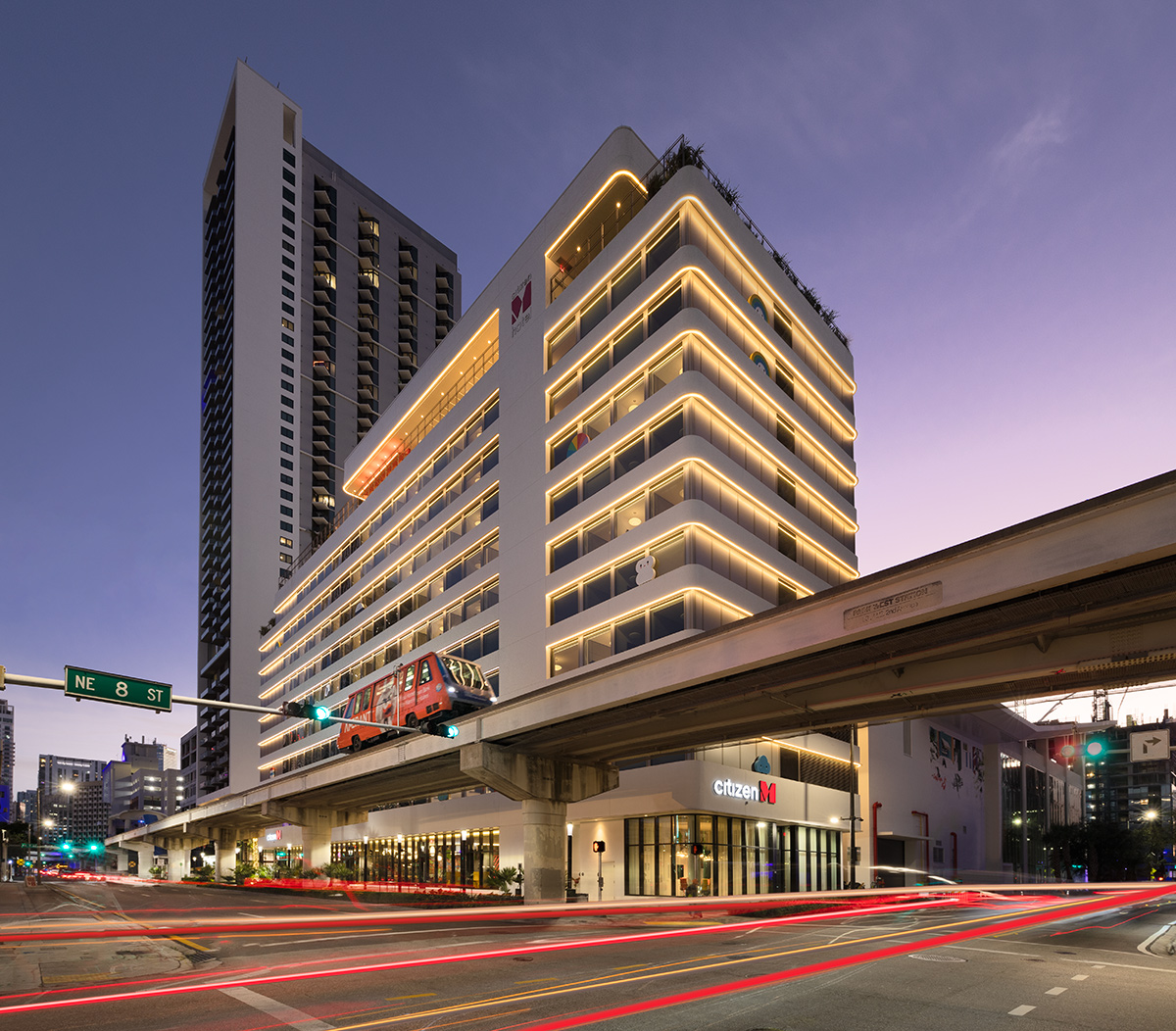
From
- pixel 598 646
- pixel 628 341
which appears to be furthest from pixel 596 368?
pixel 598 646

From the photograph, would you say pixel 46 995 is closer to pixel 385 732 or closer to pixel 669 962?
pixel 669 962

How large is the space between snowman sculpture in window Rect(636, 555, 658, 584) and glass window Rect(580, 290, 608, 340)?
13.9 metres

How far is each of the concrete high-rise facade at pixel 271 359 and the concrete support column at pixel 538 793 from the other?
96.9 metres

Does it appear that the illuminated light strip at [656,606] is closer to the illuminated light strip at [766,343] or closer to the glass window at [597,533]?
the glass window at [597,533]

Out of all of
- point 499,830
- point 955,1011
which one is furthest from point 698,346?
point 955,1011

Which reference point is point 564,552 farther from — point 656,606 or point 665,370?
point 665,370

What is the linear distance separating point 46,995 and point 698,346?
3655cm

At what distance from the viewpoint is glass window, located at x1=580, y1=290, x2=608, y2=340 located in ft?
159

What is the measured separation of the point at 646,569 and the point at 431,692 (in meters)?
11.4

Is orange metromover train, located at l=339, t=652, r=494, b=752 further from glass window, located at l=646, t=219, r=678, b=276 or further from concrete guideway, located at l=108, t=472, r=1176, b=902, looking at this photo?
glass window, located at l=646, t=219, r=678, b=276

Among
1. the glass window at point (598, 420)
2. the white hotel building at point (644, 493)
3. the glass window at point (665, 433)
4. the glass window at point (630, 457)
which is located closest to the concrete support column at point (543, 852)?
the white hotel building at point (644, 493)

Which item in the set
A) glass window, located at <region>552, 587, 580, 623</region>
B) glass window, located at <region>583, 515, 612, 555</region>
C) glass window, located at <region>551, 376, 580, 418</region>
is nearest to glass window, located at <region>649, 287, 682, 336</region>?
glass window, located at <region>551, 376, 580, 418</region>

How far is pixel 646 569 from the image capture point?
1649 inches

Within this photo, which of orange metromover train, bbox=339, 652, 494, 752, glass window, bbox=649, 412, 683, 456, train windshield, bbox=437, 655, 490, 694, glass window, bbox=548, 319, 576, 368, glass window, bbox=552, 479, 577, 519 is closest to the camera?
orange metromover train, bbox=339, 652, 494, 752
